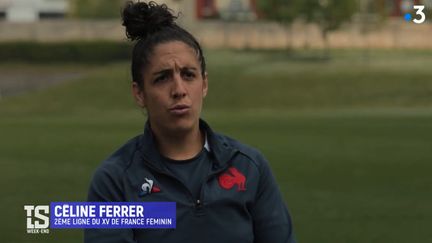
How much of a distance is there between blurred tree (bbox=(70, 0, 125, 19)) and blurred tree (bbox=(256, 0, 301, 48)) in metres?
20.5

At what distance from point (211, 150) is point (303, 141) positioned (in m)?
17.5

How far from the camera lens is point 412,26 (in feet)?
215

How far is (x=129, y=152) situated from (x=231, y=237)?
1.38 ft

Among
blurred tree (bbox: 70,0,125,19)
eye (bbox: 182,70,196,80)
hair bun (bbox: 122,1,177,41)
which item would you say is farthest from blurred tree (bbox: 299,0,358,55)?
eye (bbox: 182,70,196,80)

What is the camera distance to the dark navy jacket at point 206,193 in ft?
9.97

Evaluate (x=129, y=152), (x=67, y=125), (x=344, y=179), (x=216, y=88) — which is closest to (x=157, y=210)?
(x=129, y=152)

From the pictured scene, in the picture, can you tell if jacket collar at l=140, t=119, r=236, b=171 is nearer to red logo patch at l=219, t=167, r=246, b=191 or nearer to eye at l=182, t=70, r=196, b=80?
red logo patch at l=219, t=167, r=246, b=191

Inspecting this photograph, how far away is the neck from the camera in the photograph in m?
3.09

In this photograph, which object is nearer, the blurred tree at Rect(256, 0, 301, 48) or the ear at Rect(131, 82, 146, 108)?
the ear at Rect(131, 82, 146, 108)

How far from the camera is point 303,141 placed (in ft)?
67.3

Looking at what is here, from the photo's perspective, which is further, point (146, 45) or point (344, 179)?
point (344, 179)

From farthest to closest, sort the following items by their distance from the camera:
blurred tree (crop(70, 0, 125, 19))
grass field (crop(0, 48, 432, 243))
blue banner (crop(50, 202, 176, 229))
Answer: blurred tree (crop(70, 0, 125, 19)), grass field (crop(0, 48, 432, 243)), blue banner (crop(50, 202, 176, 229))

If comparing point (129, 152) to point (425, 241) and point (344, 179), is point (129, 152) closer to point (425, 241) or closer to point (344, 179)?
point (425, 241)

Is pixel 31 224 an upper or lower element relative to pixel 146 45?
lower
